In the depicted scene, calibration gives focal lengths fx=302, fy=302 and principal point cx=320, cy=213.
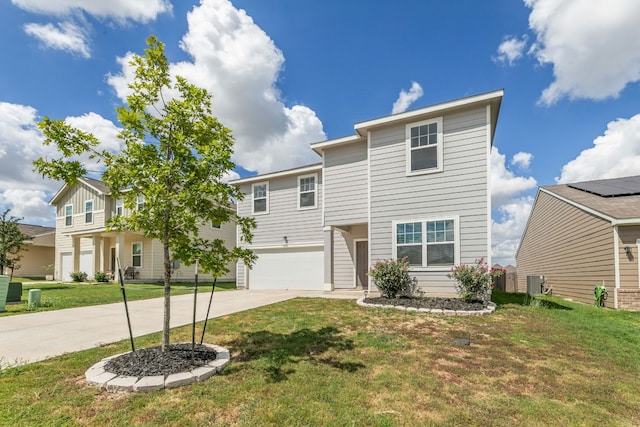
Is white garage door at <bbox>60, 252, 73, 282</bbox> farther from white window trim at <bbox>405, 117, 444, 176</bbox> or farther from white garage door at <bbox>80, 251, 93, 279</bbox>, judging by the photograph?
white window trim at <bbox>405, 117, 444, 176</bbox>

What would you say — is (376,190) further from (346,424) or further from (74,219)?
(74,219)

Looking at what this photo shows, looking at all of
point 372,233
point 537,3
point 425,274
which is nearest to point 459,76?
point 537,3

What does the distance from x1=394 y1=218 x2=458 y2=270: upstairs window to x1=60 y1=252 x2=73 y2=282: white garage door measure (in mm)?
22220

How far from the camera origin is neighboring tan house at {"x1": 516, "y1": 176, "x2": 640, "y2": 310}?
345 inches

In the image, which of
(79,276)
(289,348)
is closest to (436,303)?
(289,348)

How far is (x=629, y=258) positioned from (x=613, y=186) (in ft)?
17.3

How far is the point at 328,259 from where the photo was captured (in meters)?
Result: 11.7

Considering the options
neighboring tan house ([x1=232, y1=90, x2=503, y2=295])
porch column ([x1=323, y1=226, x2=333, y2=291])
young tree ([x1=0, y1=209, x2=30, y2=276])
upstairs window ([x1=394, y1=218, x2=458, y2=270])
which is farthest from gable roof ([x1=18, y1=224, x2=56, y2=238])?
upstairs window ([x1=394, y1=218, x2=458, y2=270])

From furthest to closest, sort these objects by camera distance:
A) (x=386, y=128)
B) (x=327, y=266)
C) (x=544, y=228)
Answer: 1. (x=544, y=228)
2. (x=327, y=266)
3. (x=386, y=128)

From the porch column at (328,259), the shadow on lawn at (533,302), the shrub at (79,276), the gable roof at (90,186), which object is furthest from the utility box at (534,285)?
the shrub at (79,276)

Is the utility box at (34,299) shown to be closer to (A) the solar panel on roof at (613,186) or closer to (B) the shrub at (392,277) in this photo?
(B) the shrub at (392,277)

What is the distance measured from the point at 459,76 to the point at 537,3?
2489 mm

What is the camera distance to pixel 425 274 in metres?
8.87

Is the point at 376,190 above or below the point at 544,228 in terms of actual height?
above
